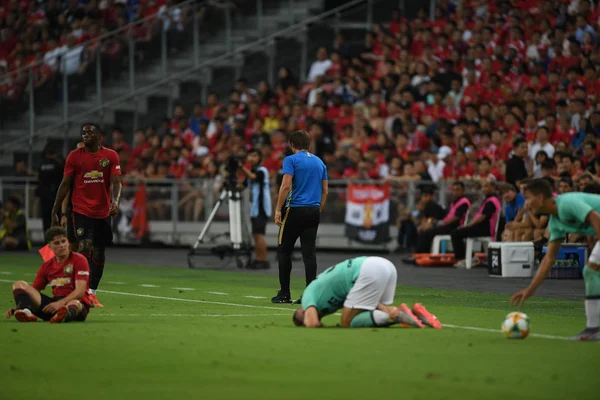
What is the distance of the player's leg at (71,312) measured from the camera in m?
11.9

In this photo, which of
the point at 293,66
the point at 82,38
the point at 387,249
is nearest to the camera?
the point at 387,249

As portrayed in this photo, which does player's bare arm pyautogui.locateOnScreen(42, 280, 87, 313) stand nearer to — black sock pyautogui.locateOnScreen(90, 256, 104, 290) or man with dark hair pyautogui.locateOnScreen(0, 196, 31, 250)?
black sock pyautogui.locateOnScreen(90, 256, 104, 290)

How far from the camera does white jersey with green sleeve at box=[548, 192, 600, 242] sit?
10484mm

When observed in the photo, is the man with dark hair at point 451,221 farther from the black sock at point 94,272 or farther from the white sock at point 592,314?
the white sock at point 592,314

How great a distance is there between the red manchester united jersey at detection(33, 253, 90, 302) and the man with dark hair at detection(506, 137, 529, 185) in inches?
501

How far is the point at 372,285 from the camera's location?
1124 centimetres

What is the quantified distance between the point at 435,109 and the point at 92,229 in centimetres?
1500

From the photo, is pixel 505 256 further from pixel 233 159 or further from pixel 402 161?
pixel 402 161

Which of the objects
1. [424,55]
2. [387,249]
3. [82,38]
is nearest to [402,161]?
[387,249]

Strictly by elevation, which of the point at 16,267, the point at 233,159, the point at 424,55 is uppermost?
the point at 424,55

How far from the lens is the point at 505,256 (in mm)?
20984

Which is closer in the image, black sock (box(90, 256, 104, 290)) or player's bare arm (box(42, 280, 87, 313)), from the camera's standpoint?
player's bare arm (box(42, 280, 87, 313))

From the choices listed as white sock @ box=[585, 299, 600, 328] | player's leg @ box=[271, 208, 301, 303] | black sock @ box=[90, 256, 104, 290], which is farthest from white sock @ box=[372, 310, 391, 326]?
black sock @ box=[90, 256, 104, 290]

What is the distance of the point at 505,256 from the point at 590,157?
3222mm
